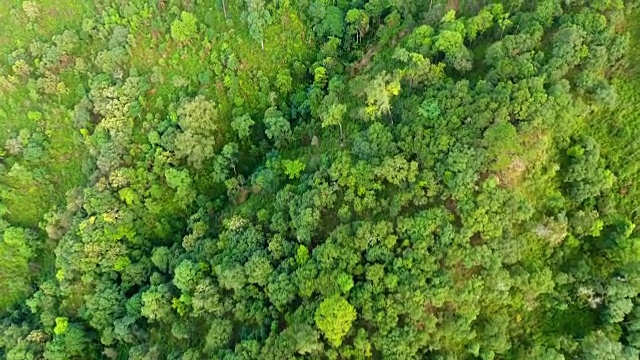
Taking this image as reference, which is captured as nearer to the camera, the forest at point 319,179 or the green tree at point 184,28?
the forest at point 319,179

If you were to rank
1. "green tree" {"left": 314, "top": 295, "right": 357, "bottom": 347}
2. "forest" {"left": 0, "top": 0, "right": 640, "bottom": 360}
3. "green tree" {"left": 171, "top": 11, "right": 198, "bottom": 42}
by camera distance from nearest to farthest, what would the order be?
"green tree" {"left": 314, "top": 295, "right": 357, "bottom": 347}, "forest" {"left": 0, "top": 0, "right": 640, "bottom": 360}, "green tree" {"left": 171, "top": 11, "right": 198, "bottom": 42}

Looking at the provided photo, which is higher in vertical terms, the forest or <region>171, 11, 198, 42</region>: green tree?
<region>171, 11, 198, 42</region>: green tree

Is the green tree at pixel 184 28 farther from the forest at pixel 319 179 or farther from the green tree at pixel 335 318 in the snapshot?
the green tree at pixel 335 318

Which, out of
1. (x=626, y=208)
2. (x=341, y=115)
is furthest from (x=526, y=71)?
(x=341, y=115)

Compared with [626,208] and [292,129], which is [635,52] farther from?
[292,129]

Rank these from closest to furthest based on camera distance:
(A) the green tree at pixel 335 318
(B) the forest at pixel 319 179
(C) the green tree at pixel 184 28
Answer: (A) the green tree at pixel 335 318, (B) the forest at pixel 319 179, (C) the green tree at pixel 184 28

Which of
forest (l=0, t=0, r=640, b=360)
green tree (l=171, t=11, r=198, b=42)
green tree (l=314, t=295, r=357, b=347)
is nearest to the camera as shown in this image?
green tree (l=314, t=295, r=357, b=347)

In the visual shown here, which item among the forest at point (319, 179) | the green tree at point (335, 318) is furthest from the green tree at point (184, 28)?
the green tree at point (335, 318)

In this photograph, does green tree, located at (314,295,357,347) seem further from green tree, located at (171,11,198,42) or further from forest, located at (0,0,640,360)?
green tree, located at (171,11,198,42)

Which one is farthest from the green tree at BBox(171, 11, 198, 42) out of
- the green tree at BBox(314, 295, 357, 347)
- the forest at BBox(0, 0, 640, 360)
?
the green tree at BBox(314, 295, 357, 347)
